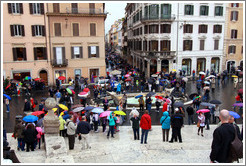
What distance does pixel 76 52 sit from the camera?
102ft

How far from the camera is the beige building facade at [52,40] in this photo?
94.3 ft

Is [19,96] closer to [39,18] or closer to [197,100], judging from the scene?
[39,18]

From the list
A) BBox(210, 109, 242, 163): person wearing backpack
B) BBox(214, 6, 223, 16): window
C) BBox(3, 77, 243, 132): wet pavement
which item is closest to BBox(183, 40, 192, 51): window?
BBox(214, 6, 223, 16): window

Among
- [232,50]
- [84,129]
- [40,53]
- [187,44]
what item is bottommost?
[84,129]

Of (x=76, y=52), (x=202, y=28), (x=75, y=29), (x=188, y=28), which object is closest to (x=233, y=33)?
(x=202, y=28)

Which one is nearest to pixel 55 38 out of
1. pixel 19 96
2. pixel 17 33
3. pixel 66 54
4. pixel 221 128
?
pixel 66 54

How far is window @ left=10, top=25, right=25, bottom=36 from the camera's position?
28531 millimetres

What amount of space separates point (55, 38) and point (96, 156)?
24.8 metres

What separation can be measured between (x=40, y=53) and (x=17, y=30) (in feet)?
12.9

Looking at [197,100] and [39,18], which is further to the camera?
[39,18]

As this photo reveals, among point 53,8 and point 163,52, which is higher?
point 53,8

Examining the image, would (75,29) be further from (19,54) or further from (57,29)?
(19,54)

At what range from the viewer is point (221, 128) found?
4.78 meters

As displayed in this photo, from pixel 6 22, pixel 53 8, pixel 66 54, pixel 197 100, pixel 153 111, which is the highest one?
pixel 53 8
